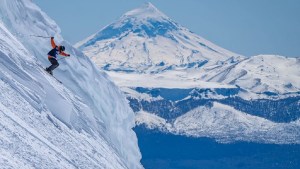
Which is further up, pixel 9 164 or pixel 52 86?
pixel 52 86

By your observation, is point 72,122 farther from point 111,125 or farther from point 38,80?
point 111,125

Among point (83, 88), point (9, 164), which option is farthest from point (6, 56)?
point (83, 88)

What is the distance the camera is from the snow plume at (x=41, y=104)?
2874cm

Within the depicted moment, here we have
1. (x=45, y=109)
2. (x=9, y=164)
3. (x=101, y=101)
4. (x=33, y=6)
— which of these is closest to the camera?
(x=9, y=164)

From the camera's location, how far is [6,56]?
3784cm

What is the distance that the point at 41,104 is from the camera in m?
36.6

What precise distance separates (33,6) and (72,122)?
88.3 ft

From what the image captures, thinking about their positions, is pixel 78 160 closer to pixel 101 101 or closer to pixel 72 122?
pixel 72 122

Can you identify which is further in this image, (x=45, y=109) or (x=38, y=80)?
(x=38, y=80)

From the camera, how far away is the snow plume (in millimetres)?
28742

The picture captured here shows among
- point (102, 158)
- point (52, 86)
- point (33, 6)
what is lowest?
point (102, 158)

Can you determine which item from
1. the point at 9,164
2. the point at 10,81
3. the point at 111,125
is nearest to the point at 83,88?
the point at 111,125

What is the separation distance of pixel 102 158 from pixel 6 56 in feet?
37.1

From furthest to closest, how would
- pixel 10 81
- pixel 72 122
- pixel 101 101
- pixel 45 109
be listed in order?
pixel 101 101, pixel 72 122, pixel 45 109, pixel 10 81
